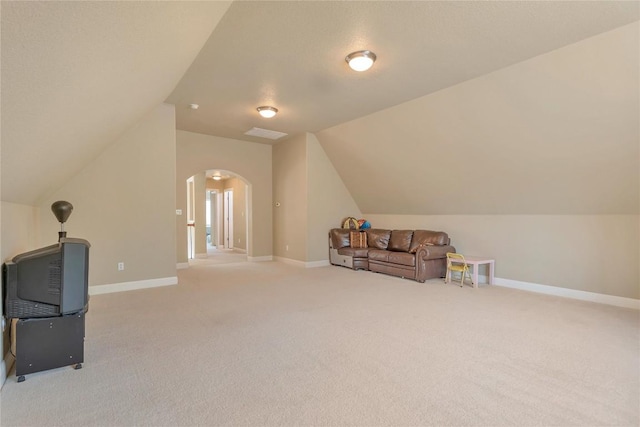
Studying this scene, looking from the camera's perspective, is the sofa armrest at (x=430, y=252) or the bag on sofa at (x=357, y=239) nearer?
the sofa armrest at (x=430, y=252)

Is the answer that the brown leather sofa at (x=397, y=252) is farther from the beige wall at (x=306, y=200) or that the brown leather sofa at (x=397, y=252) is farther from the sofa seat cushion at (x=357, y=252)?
the beige wall at (x=306, y=200)

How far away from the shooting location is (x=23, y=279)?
2.29m

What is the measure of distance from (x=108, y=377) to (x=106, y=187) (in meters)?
3.33

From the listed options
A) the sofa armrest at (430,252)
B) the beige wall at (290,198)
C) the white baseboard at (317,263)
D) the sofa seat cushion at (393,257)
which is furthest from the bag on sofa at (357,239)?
the sofa armrest at (430,252)

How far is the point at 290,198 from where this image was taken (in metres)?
7.43

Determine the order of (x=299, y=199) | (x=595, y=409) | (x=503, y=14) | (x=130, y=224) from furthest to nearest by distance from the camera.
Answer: (x=299, y=199)
(x=130, y=224)
(x=503, y=14)
(x=595, y=409)

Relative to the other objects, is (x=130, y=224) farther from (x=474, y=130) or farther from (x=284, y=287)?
(x=474, y=130)

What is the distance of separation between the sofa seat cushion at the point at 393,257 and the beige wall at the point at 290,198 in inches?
58.6

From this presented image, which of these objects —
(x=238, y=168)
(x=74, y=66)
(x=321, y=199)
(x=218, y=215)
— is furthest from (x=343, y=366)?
(x=218, y=215)

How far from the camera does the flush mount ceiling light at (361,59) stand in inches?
130

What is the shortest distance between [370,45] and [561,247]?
13.1 feet

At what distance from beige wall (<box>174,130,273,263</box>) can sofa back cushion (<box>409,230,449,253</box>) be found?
11.5ft

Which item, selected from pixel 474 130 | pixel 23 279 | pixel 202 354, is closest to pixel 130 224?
pixel 23 279

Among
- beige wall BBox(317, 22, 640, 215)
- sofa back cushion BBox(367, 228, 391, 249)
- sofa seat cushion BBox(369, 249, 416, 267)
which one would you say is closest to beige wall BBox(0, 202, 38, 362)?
beige wall BBox(317, 22, 640, 215)
